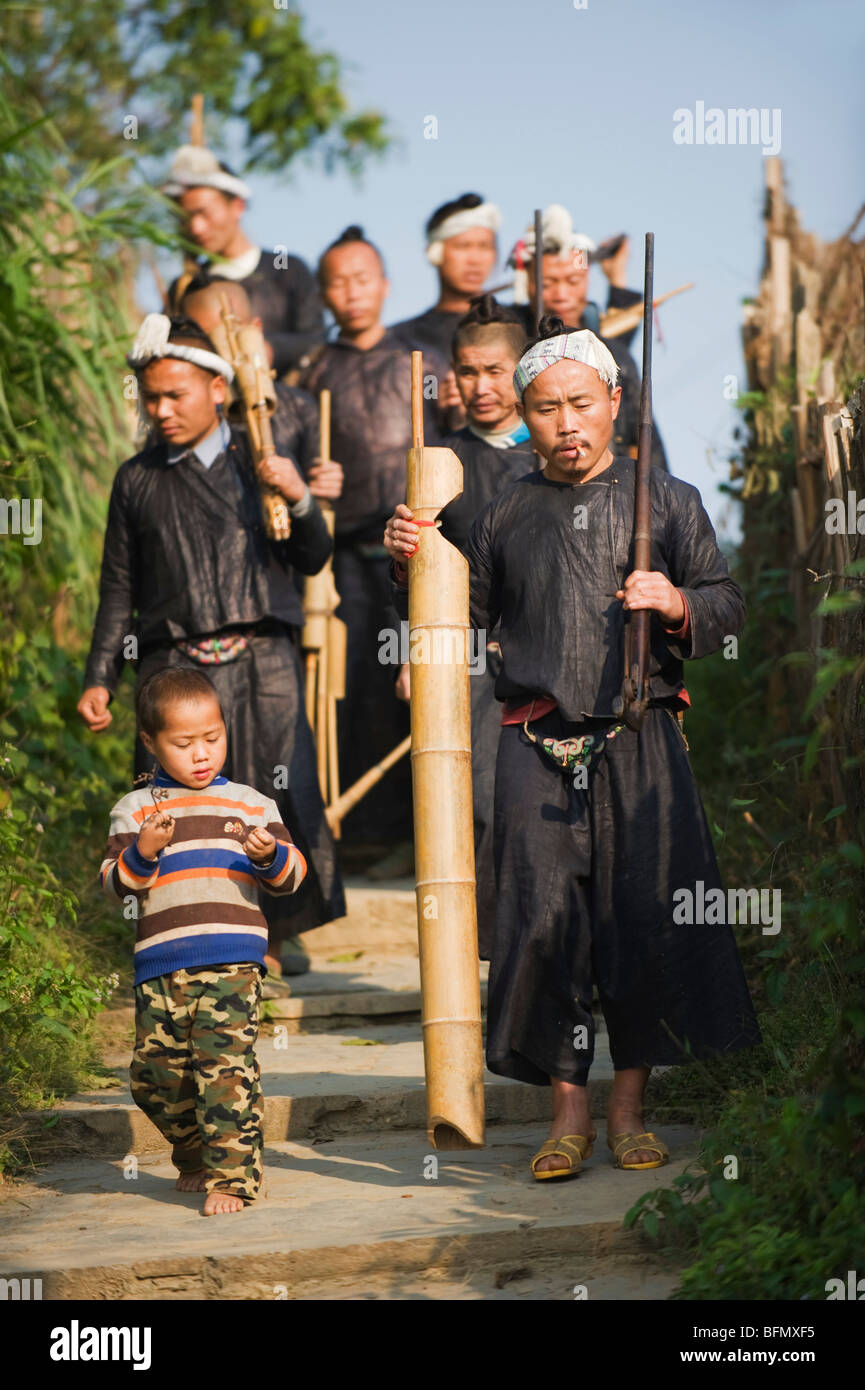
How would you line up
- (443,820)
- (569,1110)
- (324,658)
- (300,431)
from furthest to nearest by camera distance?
(324,658) < (300,431) < (443,820) < (569,1110)

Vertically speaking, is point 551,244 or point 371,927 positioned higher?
point 551,244

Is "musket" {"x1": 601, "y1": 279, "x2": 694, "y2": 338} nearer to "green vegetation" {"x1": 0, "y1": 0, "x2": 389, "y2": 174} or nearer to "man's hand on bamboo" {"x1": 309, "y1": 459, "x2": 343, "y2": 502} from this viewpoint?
"man's hand on bamboo" {"x1": 309, "y1": 459, "x2": 343, "y2": 502}

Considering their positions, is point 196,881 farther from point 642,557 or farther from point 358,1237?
point 642,557

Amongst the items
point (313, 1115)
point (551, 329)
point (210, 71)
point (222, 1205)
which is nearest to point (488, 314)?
point (551, 329)

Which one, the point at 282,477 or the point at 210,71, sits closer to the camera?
the point at 282,477

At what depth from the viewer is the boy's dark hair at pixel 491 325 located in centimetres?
553

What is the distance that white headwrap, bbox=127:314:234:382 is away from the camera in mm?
5758

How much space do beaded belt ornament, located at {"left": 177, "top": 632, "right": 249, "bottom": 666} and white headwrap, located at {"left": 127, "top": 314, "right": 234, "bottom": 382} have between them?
90 cm

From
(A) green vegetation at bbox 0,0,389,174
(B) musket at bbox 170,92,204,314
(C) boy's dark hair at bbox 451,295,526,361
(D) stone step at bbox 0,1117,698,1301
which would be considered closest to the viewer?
(D) stone step at bbox 0,1117,698,1301

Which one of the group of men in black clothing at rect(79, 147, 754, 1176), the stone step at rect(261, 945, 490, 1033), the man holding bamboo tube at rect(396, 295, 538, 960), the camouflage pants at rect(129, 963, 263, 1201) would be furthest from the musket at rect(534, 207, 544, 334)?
the camouflage pants at rect(129, 963, 263, 1201)

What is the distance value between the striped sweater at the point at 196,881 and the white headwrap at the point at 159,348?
1974 mm

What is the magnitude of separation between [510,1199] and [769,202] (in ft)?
26.3

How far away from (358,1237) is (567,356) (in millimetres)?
2034

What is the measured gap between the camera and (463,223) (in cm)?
791
